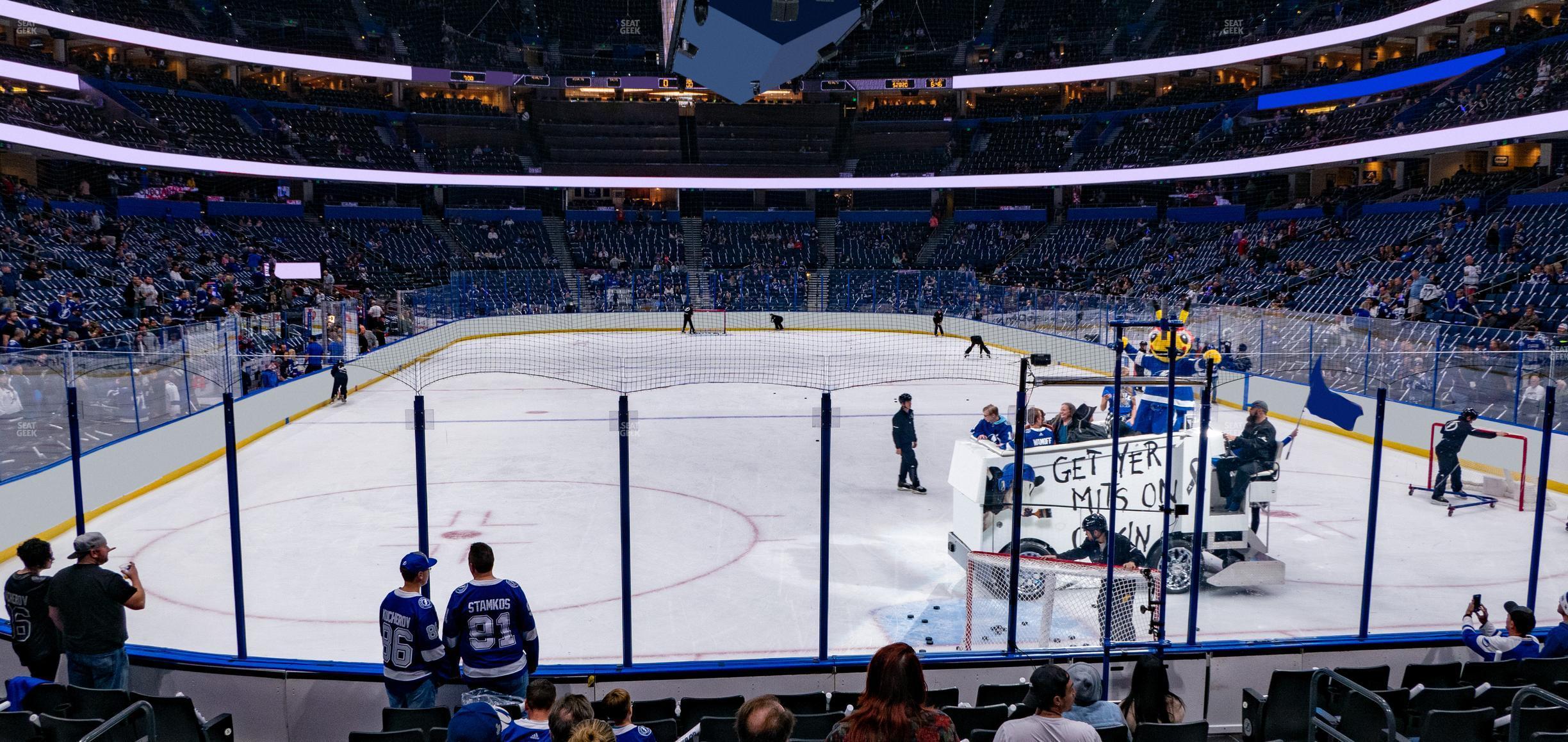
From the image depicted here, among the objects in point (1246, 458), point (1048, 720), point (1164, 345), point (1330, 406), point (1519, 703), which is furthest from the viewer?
point (1164, 345)

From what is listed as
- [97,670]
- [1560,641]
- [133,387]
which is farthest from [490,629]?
[133,387]

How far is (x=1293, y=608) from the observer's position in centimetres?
984

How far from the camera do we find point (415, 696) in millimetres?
5863

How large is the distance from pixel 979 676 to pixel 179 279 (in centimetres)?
2880

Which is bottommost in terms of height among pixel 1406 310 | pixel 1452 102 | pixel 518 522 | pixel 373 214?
pixel 518 522

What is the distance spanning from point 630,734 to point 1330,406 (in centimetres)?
624

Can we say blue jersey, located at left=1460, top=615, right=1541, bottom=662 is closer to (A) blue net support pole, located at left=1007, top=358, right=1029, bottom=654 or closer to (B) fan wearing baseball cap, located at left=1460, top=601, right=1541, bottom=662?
(B) fan wearing baseball cap, located at left=1460, top=601, right=1541, bottom=662

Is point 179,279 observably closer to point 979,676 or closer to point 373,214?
point 373,214

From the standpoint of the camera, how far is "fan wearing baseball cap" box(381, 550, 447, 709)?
5.70 meters

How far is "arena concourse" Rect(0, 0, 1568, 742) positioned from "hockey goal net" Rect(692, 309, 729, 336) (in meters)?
0.22

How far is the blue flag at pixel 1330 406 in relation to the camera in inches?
307

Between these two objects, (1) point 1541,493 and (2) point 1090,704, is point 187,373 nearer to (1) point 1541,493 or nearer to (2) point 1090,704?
(2) point 1090,704

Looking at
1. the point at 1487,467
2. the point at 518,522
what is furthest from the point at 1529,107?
the point at 518,522

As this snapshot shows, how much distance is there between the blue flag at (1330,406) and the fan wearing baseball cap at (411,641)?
6.31 metres
